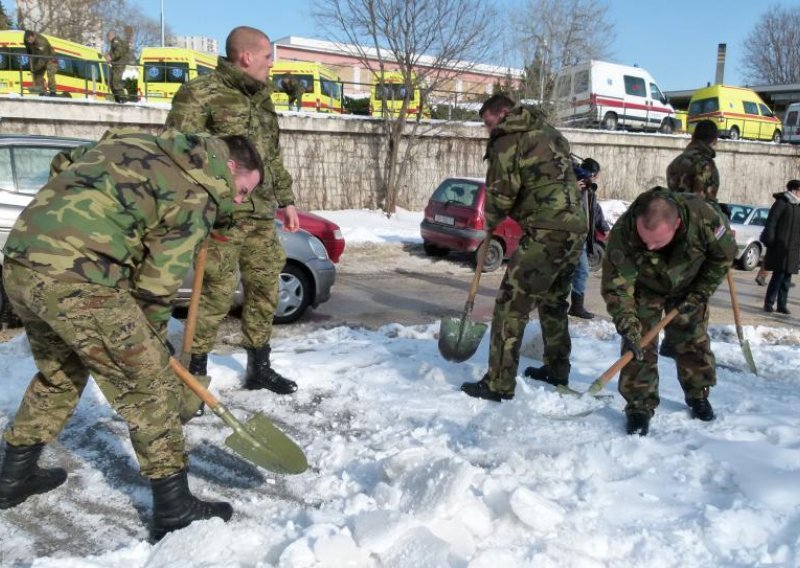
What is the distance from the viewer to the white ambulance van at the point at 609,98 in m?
22.7

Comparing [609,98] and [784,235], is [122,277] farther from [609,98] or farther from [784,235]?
[609,98]

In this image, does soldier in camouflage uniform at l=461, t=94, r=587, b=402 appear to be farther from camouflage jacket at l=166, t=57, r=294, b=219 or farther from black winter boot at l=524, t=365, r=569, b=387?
camouflage jacket at l=166, t=57, r=294, b=219

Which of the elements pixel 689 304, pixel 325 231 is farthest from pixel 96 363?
pixel 325 231

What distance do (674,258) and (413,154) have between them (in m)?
14.1

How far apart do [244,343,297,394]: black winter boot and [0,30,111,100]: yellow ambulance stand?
12738 millimetres

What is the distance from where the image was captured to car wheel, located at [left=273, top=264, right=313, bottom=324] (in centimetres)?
650

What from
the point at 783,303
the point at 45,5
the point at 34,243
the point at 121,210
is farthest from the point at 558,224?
the point at 45,5

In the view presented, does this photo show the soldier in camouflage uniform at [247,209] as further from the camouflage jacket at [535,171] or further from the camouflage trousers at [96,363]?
the camouflage jacket at [535,171]

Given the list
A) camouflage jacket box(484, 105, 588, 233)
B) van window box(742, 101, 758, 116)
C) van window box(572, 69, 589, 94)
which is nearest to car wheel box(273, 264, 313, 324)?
camouflage jacket box(484, 105, 588, 233)

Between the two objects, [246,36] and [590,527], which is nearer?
[590,527]

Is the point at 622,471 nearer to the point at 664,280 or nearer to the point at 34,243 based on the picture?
the point at 664,280

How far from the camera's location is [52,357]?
103 inches

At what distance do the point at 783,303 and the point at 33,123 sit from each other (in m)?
13.4

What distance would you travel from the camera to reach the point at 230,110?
368cm
